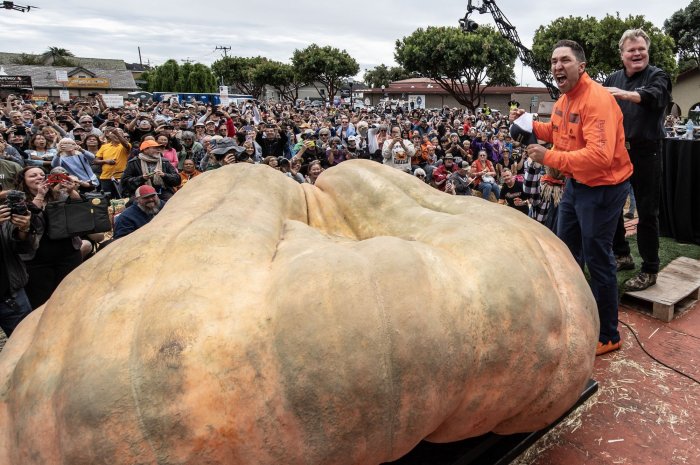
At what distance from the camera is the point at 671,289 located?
4.61 m

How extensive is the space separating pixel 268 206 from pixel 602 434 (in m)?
2.32

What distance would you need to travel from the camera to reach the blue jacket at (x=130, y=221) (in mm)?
4836

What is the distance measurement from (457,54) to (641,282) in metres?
35.8

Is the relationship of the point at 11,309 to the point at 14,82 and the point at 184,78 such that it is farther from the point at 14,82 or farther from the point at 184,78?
the point at 184,78

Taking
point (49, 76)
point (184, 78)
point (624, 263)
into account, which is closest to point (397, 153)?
point (624, 263)

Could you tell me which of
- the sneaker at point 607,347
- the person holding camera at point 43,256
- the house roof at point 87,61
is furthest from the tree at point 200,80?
the sneaker at point 607,347

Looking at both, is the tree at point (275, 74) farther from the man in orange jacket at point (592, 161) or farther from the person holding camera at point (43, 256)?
the man in orange jacket at point (592, 161)

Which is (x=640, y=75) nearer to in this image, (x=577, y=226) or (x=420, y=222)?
(x=577, y=226)

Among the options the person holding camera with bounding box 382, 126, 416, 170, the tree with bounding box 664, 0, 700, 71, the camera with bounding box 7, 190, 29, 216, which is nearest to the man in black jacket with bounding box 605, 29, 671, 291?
the camera with bounding box 7, 190, 29, 216

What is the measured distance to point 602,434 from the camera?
293 centimetres

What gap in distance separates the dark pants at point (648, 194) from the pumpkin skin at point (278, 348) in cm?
271

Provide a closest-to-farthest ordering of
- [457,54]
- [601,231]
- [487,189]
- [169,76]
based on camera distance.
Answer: [601,231] → [487,189] → [457,54] → [169,76]

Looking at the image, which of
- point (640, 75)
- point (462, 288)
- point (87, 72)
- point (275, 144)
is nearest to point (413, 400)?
point (462, 288)

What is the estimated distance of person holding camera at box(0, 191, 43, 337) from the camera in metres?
3.81
